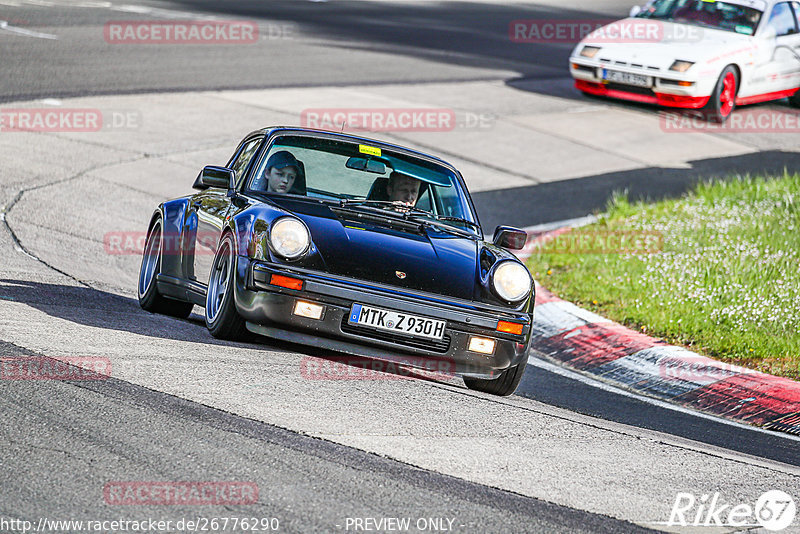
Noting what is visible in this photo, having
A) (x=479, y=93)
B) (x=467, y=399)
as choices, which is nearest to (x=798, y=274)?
(x=467, y=399)

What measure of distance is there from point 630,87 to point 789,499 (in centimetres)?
1289

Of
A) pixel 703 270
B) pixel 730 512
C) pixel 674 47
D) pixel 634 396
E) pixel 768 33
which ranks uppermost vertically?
pixel 768 33

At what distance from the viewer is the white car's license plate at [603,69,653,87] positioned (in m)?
17.0

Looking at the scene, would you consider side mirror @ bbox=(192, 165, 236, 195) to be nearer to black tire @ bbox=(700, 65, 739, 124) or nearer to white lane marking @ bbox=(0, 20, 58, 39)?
black tire @ bbox=(700, 65, 739, 124)

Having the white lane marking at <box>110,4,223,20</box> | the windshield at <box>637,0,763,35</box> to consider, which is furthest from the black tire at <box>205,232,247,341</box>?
the white lane marking at <box>110,4,223,20</box>

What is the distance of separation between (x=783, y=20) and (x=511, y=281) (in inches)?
545

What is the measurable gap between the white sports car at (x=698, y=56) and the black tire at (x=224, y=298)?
37.7 ft

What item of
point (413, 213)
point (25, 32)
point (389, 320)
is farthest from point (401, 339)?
point (25, 32)

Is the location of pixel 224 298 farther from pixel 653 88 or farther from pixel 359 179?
pixel 653 88

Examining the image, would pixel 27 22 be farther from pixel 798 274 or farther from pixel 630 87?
pixel 798 274

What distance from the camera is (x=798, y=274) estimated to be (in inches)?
380

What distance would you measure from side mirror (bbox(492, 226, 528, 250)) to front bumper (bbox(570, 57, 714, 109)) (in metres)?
10.3

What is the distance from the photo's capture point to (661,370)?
311 inches

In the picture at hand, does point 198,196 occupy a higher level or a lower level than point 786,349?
higher
